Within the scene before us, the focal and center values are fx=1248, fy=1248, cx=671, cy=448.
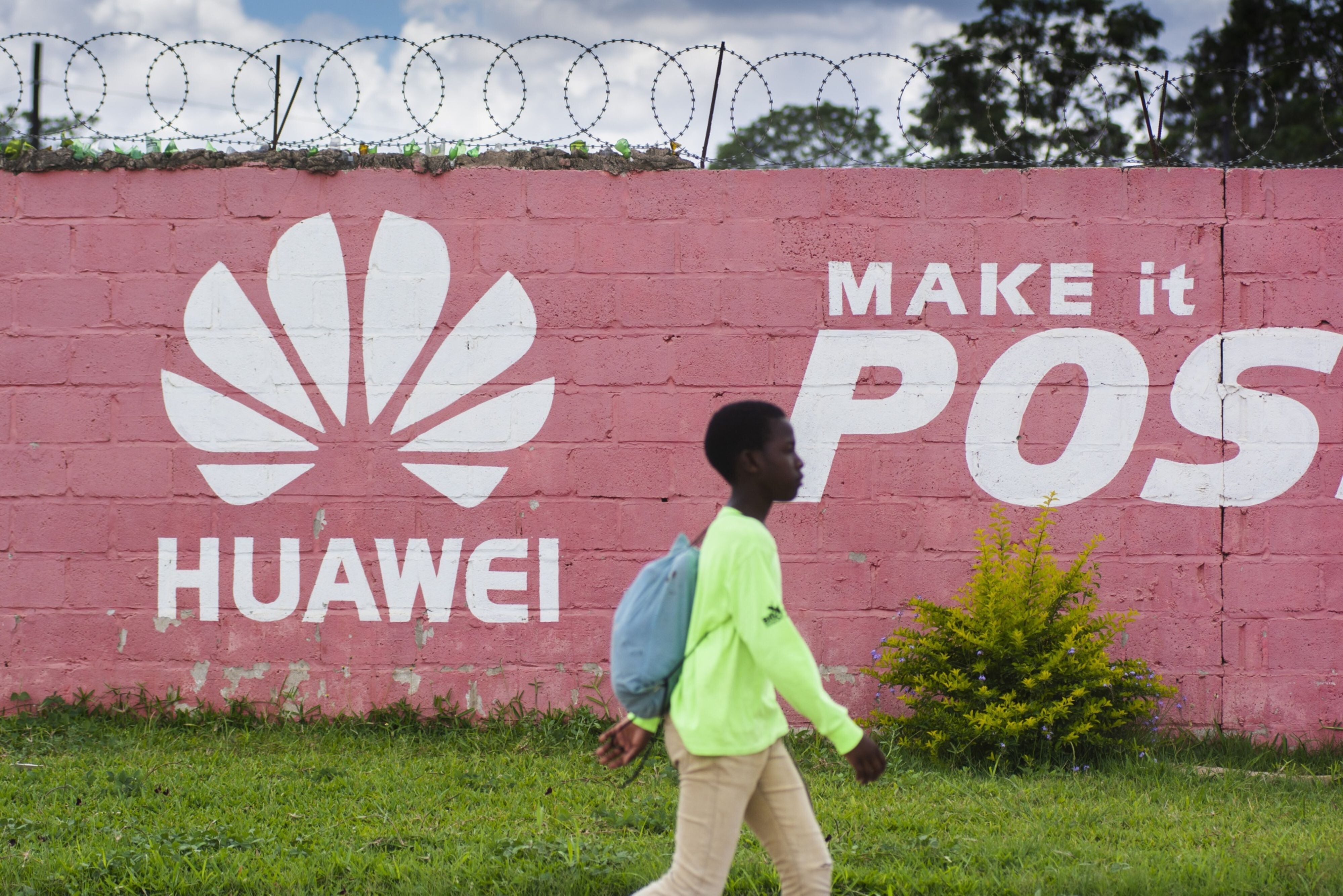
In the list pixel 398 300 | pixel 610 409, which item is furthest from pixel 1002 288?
pixel 398 300

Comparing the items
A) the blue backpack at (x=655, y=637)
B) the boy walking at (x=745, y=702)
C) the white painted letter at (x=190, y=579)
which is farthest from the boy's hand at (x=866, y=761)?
the white painted letter at (x=190, y=579)

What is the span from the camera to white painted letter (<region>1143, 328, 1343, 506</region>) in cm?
552

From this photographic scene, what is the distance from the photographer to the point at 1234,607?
552 cm

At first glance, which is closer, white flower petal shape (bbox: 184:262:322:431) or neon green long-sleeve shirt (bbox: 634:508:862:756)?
neon green long-sleeve shirt (bbox: 634:508:862:756)

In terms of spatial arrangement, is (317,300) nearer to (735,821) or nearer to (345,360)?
(345,360)

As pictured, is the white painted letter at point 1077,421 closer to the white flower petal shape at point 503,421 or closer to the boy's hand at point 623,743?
the white flower petal shape at point 503,421

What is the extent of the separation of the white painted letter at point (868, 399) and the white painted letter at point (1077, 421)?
0.63ft

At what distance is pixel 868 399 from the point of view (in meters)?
5.60

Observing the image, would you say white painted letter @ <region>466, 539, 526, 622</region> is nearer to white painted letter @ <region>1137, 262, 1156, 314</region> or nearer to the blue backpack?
the blue backpack

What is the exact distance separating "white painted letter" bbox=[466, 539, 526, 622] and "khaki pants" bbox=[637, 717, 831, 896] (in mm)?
2801

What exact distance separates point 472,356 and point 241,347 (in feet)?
3.47

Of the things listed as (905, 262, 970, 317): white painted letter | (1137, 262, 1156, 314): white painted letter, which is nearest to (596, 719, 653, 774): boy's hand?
(905, 262, 970, 317): white painted letter

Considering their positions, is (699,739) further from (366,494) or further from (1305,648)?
(1305,648)

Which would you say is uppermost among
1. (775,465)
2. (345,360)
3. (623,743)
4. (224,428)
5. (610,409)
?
(345,360)
